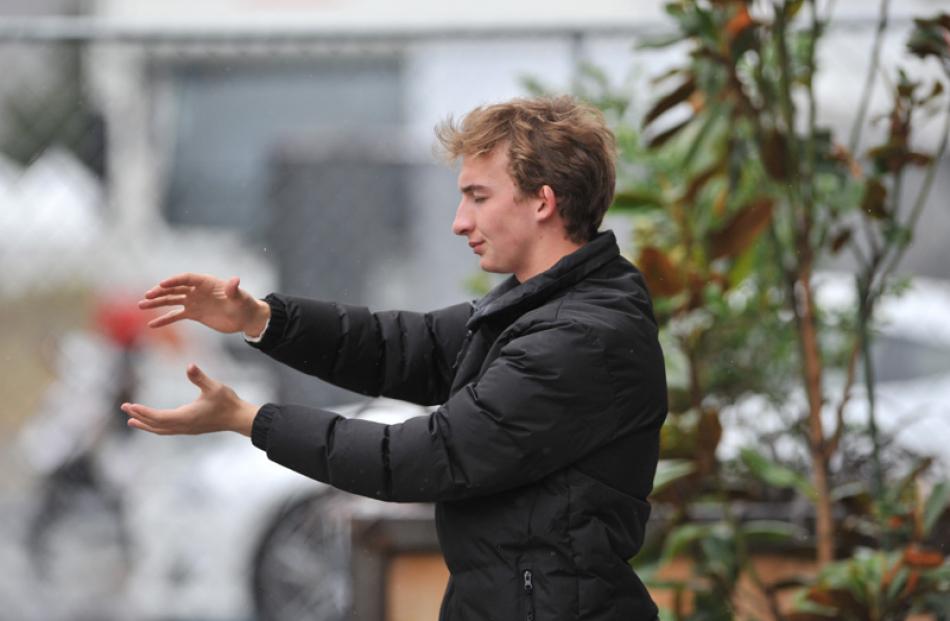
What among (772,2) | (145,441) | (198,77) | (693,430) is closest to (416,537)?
(693,430)

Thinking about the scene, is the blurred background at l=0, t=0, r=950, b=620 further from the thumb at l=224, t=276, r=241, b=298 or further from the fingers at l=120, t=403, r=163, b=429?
the fingers at l=120, t=403, r=163, b=429

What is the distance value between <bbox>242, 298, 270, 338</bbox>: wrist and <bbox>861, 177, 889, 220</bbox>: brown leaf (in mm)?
1625

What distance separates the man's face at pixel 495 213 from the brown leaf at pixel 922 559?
137 cm

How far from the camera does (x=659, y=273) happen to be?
3.69 metres

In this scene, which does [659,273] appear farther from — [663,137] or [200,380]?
[200,380]

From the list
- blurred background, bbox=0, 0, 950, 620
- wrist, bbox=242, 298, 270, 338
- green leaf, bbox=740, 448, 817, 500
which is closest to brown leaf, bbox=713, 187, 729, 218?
blurred background, bbox=0, 0, 950, 620

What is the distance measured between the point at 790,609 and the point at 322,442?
1716 mm

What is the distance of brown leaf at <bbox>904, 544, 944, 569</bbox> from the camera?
10.9 feet

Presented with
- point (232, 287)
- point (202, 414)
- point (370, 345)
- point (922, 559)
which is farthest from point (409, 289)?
point (202, 414)

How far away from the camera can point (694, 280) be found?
12.2ft

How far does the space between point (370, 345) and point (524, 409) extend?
18.9 inches

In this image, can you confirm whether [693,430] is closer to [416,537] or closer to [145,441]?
[416,537]

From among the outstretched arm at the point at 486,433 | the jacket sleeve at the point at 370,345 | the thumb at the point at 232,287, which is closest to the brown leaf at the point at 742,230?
the jacket sleeve at the point at 370,345

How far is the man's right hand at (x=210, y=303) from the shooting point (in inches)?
94.3
